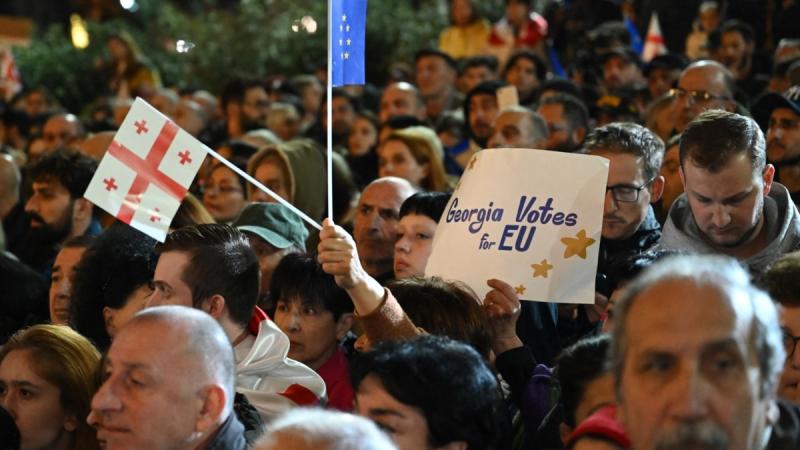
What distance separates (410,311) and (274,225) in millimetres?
1844

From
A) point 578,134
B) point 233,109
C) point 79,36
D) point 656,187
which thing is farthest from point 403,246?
point 79,36

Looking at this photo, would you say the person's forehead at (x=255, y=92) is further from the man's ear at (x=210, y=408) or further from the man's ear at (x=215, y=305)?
the man's ear at (x=210, y=408)

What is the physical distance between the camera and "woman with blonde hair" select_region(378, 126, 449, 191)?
8.31 metres

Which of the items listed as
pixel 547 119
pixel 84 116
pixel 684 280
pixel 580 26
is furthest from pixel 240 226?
pixel 84 116

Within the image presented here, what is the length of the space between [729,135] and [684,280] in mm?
2361

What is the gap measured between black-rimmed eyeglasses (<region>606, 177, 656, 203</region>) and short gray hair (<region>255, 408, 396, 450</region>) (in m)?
3.17

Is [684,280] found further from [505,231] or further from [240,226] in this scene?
[240,226]

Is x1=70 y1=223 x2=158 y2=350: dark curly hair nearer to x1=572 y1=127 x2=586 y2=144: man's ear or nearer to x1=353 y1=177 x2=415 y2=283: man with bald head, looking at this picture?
x1=353 y1=177 x2=415 y2=283: man with bald head

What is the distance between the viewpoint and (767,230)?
536 cm

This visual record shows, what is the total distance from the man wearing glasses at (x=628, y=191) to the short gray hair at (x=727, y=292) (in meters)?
2.76

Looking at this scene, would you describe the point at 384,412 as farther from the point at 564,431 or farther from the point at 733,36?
the point at 733,36

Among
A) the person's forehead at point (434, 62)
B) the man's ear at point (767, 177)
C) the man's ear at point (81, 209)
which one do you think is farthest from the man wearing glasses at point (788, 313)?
the person's forehead at point (434, 62)

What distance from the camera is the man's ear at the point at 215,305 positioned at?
5.25 m

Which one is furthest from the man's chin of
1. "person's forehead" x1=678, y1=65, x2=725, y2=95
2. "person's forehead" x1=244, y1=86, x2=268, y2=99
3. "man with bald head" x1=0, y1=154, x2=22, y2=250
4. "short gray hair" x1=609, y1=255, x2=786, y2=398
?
"short gray hair" x1=609, y1=255, x2=786, y2=398
